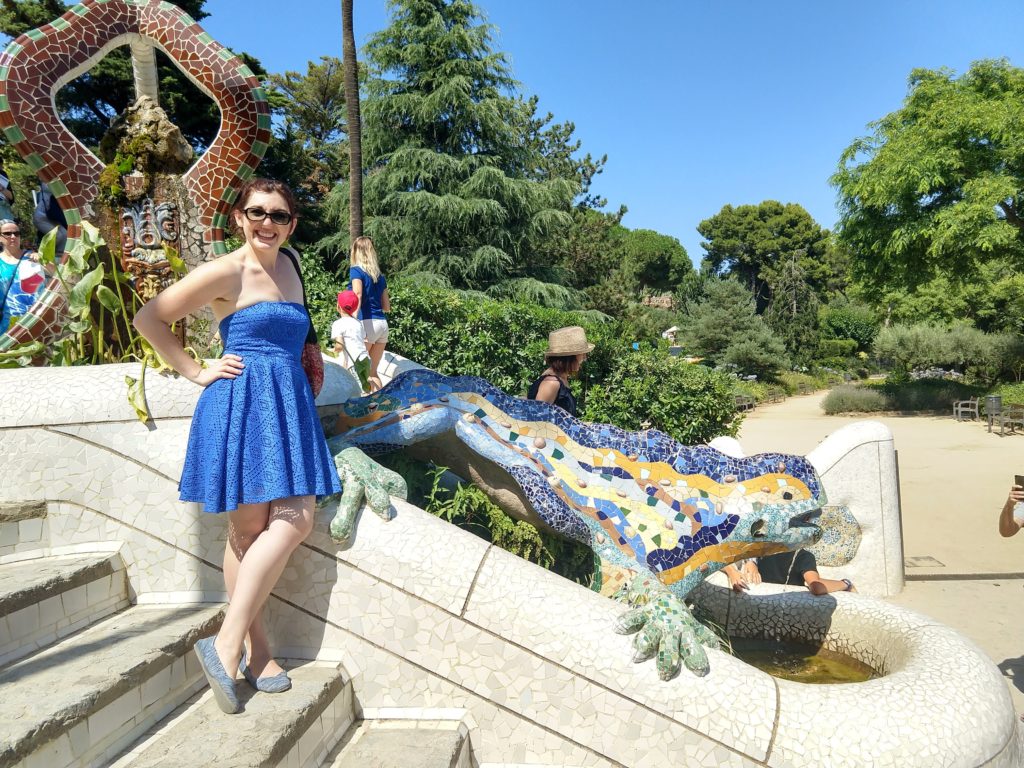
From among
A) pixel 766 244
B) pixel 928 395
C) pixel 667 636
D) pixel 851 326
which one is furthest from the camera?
pixel 766 244

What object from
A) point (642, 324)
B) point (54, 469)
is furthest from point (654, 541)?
point (642, 324)

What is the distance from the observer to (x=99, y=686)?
2.07 metres

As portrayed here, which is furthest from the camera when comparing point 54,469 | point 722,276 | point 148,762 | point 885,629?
point 722,276

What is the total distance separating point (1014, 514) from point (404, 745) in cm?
319

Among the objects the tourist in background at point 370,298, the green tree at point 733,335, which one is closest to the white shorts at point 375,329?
the tourist in background at point 370,298

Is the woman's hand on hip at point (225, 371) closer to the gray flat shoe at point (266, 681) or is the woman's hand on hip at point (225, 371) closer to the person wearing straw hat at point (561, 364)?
the gray flat shoe at point (266, 681)

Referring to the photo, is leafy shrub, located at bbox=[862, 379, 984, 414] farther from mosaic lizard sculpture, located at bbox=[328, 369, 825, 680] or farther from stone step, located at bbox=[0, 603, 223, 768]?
stone step, located at bbox=[0, 603, 223, 768]

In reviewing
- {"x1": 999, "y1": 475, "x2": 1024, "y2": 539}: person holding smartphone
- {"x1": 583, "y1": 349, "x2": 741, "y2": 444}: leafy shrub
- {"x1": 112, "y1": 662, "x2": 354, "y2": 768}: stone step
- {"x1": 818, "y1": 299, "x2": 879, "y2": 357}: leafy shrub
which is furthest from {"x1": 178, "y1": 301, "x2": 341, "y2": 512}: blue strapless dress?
{"x1": 818, "y1": 299, "x2": 879, "y2": 357}: leafy shrub

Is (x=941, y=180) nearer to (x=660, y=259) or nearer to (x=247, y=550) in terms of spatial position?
(x=247, y=550)

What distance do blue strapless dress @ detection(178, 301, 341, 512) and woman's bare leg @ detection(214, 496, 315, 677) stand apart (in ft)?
0.31

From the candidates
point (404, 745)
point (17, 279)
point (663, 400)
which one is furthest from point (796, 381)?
point (404, 745)

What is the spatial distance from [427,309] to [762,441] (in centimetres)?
932

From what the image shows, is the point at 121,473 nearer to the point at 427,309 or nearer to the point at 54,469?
the point at 54,469

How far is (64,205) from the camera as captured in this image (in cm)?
384
